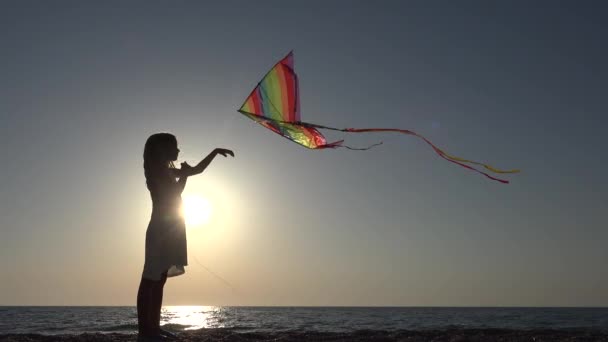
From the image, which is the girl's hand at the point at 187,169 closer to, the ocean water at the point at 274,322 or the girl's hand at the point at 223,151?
the girl's hand at the point at 223,151

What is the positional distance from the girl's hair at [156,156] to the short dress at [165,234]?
79 millimetres

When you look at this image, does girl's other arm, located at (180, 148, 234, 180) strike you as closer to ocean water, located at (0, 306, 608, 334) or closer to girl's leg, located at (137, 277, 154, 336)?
girl's leg, located at (137, 277, 154, 336)

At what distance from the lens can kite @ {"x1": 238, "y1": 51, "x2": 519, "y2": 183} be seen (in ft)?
26.6

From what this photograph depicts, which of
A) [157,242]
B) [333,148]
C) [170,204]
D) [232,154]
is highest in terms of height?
[333,148]

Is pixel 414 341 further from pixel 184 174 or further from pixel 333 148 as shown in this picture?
pixel 184 174

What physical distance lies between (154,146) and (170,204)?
623 mm

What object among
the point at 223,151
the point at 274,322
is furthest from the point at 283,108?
the point at 274,322

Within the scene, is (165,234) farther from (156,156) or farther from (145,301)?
(156,156)

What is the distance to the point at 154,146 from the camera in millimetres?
5703

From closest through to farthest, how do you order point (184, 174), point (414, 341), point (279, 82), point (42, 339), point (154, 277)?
point (154, 277) → point (184, 174) → point (414, 341) → point (42, 339) → point (279, 82)

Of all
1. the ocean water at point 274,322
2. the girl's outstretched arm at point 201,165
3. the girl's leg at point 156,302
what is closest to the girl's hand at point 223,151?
the girl's outstretched arm at point 201,165

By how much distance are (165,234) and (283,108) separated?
373 cm

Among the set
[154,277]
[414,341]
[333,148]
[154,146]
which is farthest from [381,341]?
[154,146]

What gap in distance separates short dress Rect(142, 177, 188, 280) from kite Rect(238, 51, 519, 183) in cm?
235
